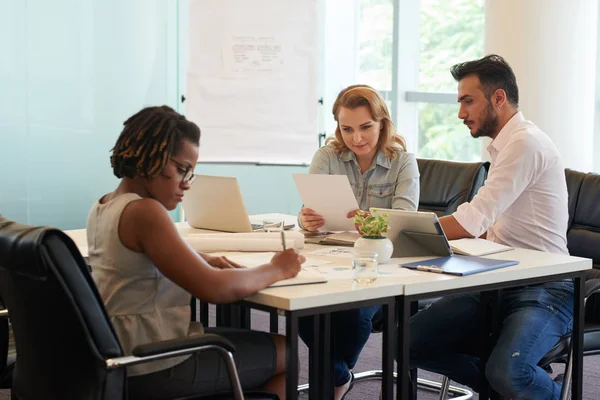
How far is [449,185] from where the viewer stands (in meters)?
3.61

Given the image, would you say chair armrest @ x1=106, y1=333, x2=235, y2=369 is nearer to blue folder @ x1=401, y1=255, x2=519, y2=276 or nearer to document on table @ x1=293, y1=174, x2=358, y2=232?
blue folder @ x1=401, y1=255, x2=519, y2=276

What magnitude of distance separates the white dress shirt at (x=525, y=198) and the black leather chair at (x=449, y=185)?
1.54 ft

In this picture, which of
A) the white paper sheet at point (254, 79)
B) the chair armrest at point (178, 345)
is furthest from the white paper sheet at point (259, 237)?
the white paper sheet at point (254, 79)

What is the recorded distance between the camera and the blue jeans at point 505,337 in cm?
260

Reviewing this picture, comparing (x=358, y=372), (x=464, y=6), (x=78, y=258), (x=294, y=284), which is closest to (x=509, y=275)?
(x=294, y=284)

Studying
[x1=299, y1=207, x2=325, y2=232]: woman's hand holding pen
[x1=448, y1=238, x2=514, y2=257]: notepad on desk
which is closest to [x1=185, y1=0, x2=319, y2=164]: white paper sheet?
[x1=299, y1=207, x2=325, y2=232]: woman's hand holding pen

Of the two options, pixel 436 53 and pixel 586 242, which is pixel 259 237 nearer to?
pixel 586 242

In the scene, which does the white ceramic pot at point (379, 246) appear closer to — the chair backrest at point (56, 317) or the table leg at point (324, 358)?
the table leg at point (324, 358)

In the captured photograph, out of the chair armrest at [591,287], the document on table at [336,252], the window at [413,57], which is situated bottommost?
the chair armrest at [591,287]

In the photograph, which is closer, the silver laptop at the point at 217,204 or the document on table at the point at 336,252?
the document on table at the point at 336,252

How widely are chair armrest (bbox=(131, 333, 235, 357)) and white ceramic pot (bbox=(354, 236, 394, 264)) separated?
28.5 inches

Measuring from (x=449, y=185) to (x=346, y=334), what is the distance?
2.93 ft

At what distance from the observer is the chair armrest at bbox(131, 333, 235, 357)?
1815 millimetres

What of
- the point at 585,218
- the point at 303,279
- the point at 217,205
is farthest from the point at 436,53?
the point at 303,279
